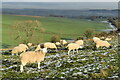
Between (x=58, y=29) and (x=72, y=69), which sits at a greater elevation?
(x=58, y=29)

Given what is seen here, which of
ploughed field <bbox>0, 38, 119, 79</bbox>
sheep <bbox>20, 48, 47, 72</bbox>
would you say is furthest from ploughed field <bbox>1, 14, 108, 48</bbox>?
sheep <bbox>20, 48, 47, 72</bbox>

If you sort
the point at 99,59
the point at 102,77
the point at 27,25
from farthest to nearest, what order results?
1. the point at 27,25
2. the point at 99,59
3. the point at 102,77

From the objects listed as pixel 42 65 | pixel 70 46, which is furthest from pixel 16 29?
pixel 42 65

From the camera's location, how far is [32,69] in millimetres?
17344

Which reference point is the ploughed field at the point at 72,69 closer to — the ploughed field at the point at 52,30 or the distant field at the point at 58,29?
the ploughed field at the point at 52,30

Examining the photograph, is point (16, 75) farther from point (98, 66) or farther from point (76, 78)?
point (98, 66)

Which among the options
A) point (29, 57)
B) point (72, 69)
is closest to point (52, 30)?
point (29, 57)

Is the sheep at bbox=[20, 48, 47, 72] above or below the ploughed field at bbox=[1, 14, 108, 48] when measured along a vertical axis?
below

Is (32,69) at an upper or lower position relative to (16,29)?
lower

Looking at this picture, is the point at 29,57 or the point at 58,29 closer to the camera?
the point at 29,57

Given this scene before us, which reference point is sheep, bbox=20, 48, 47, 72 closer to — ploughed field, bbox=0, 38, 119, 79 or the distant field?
ploughed field, bbox=0, 38, 119, 79

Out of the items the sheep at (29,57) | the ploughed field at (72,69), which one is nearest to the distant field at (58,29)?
the ploughed field at (72,69)

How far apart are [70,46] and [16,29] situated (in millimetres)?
33391

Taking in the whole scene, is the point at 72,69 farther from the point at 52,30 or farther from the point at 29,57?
the point at 52,30
